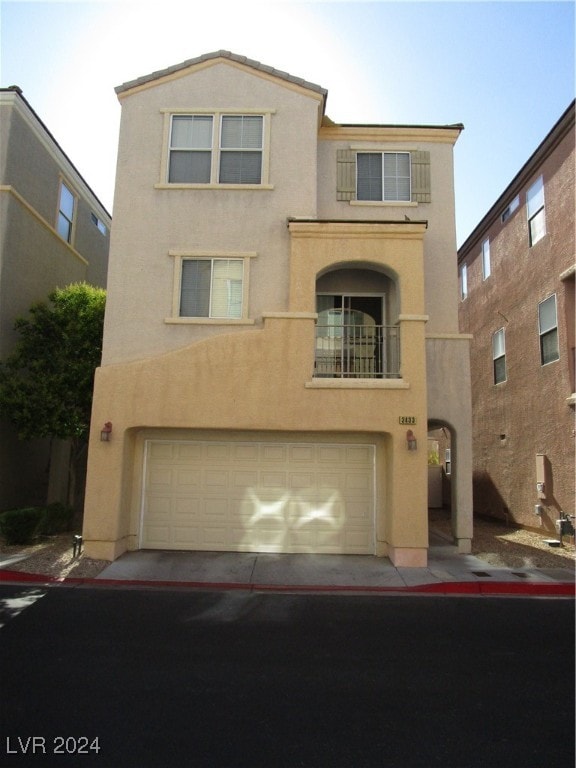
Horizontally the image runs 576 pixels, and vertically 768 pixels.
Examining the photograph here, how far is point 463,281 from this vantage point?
1984 cm

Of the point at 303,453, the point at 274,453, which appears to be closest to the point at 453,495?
the point at 303,453

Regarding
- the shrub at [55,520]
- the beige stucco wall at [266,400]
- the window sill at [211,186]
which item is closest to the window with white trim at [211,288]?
the beige stucco wall at [266,400]

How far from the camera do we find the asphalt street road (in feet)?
12.8

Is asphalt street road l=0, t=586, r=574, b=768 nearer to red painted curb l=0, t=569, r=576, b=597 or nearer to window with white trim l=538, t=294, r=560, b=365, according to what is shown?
red painted curb l=0, t=569, r=576, b=597


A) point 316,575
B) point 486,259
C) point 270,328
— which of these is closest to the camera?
point 316,575

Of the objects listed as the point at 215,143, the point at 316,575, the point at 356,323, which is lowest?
the point at 316,575

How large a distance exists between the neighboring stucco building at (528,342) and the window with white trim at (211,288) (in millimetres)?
7665

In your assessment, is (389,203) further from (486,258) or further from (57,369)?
(57,369)

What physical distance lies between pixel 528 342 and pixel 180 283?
9483mm

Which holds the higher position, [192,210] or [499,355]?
[192,210]

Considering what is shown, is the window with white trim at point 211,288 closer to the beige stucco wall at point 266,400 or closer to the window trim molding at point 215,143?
the beige stucco wall at point 266,400

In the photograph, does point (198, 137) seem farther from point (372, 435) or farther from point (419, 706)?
point (419, 706)

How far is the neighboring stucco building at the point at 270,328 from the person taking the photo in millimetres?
10094

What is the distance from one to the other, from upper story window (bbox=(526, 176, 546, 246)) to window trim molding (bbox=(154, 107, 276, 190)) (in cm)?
731
